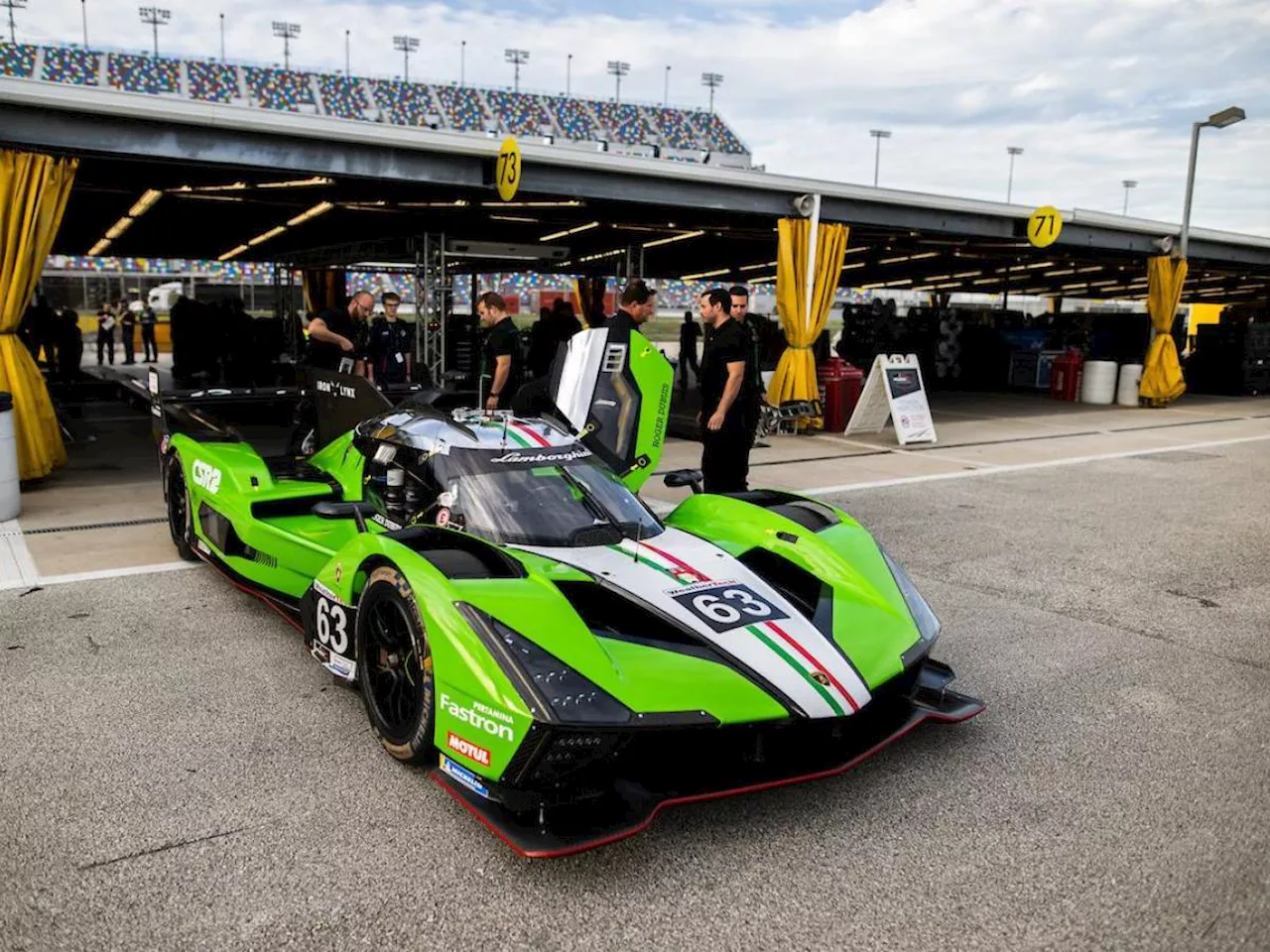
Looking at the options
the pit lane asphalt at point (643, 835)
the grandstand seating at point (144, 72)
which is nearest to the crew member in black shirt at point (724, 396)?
the pit lane asphalt at point (643, 835)

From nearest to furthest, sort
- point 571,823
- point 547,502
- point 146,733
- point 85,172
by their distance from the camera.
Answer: point 571,823 < point 146,733 < point 547,502 < point 85,172

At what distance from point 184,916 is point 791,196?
1210 centimetres

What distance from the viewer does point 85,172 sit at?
11.9 m

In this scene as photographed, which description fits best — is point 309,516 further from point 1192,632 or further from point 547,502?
point 1192,632

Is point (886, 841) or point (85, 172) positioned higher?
point (85, 172)

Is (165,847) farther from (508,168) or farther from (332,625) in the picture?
(508,168)

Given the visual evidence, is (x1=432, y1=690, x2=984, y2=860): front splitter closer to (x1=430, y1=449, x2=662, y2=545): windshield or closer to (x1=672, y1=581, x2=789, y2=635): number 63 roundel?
(x1=672, y1=581, x2=789, y2=635): number 63 roundel

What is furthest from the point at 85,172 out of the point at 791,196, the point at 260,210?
the point at 791,196

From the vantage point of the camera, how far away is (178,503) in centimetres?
595

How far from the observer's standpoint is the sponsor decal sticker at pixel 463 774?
275cm

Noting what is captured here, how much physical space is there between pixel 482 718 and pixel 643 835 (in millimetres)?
642

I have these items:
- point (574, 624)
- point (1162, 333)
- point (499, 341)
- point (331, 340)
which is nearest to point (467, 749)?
point (574, 624)

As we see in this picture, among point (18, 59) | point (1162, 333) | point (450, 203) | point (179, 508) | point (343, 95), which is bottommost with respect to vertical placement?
point (179, 508)

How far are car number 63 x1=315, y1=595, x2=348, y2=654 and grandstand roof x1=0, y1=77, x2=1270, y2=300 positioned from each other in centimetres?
638
